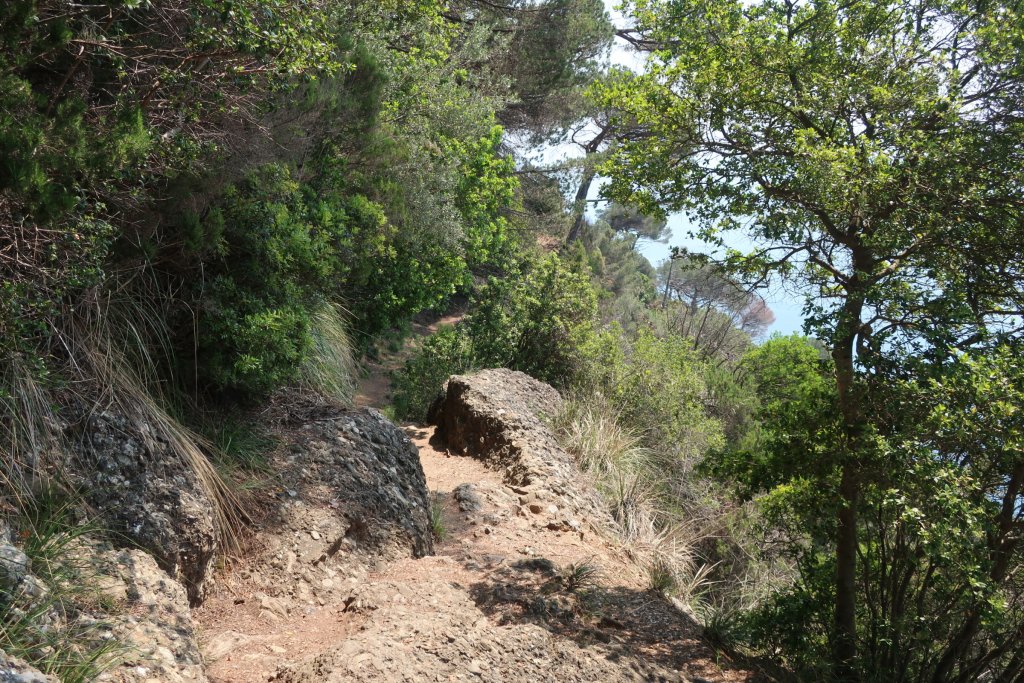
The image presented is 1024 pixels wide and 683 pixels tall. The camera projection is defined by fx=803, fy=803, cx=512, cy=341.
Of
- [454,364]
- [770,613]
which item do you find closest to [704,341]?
[454,364]

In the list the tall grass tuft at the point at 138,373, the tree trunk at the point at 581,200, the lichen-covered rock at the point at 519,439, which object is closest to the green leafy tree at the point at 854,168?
the lichen-covered rock at the point at 519,439

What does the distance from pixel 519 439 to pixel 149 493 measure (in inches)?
190

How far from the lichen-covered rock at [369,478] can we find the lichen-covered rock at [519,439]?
1709 millimetres

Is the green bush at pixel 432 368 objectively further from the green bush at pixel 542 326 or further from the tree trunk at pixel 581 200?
the tree trunk at pixel 581 200

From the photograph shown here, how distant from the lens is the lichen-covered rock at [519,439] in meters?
7.84

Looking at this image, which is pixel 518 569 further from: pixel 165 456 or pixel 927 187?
pixel 927 187

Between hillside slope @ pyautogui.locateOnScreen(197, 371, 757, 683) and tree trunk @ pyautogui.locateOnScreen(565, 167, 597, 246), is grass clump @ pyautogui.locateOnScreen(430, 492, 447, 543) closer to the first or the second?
hillside slope @ pyautogui.locateOnScreen(197, 371, 757, 683)

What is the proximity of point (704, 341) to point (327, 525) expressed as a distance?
72.9ft

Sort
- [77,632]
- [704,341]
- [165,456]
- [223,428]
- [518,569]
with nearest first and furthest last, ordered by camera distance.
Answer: [77,632], [165,456], [223,428], [518,569], [704,341]

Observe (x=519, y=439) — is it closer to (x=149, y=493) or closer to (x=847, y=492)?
(x=847, y=492)

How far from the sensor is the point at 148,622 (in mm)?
3471

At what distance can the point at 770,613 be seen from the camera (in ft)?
19.8

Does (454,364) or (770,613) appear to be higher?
(454,364)

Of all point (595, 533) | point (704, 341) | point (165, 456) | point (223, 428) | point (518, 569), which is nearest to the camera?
point (165, 456)
